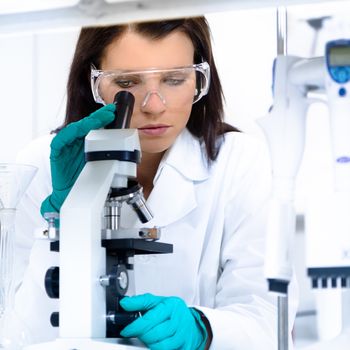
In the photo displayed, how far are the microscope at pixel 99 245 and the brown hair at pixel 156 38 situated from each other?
0.45 meters

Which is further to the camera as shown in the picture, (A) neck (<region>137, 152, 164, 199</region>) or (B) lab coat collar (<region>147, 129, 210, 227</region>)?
(A) neck (<region>137, 152, 164, 199</region>)

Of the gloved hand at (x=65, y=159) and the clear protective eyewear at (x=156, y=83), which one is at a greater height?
the clear protective eyewear at (x=156, y=83)

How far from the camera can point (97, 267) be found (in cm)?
122

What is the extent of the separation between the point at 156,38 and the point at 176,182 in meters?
0.42

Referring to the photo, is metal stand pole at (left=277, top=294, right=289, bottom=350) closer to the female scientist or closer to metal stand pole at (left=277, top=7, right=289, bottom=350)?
metal stand pole at (left=277, top=7, right=289, bottom=350)

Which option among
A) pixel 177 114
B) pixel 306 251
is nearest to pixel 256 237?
pixel 177 114

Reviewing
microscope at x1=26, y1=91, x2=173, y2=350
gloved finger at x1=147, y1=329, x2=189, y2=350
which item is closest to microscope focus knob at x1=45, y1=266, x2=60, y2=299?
microscope at x1=26, y1=91, x2=173, y2=350

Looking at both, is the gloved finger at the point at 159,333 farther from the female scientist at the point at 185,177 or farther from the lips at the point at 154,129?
the lips at the point at 154,129

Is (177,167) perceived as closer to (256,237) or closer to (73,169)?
(256,237)

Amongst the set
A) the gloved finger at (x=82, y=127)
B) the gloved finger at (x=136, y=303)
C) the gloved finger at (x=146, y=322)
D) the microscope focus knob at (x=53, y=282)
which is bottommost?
the gloved finger at (x=146, y=322)

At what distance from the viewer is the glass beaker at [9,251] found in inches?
50.8

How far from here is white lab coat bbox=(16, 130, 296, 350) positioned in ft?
6.01

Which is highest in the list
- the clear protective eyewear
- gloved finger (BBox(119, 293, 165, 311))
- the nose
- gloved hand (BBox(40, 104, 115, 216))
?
the clear protective eyewear

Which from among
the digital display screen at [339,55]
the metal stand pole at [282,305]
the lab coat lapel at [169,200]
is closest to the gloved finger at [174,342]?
the metal stand pole at [282,305]
